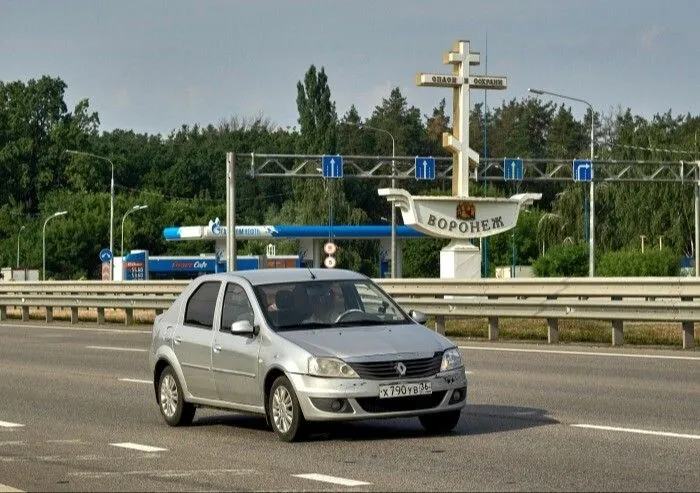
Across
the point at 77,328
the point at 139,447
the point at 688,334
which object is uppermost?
the point at 688,334

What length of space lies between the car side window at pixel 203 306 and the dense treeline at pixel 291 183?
71.3 meters

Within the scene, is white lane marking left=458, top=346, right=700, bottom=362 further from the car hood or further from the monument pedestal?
the monument pedestal

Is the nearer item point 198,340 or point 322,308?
point 322,308

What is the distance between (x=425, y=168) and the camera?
198 ft

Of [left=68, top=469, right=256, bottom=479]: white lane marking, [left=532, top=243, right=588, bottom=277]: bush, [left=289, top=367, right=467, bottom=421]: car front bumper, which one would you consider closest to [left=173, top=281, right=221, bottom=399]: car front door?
[left=289, top=367, right=467, bottom=421]: car front bumper

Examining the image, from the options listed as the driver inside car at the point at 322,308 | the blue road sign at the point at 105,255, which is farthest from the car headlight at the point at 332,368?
the blue road sign at the point at 105,255

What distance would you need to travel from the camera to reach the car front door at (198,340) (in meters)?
14.6

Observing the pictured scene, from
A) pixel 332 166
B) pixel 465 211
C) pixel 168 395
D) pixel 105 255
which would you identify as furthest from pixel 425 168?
pixel 168 395

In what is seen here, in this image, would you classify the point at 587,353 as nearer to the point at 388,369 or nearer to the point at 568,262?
the point at 388,369

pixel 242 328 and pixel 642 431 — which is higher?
pixel 242 328

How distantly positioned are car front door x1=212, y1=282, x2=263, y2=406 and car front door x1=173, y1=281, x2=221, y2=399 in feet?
0.45

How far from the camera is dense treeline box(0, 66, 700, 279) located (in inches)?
3600

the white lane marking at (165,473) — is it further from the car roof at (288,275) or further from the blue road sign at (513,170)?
the blue road sign at (513,170)

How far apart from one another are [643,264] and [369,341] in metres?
61.7
